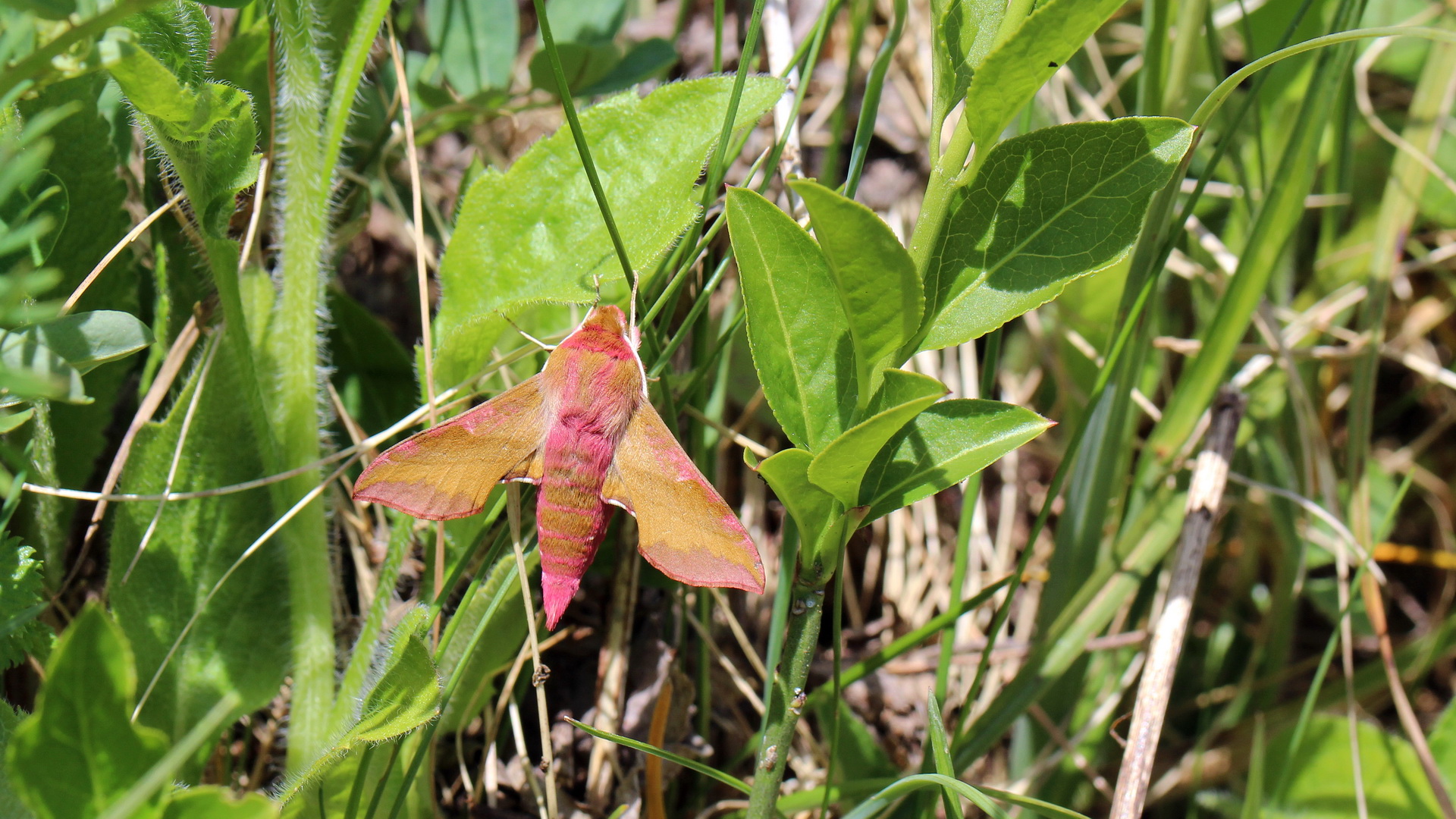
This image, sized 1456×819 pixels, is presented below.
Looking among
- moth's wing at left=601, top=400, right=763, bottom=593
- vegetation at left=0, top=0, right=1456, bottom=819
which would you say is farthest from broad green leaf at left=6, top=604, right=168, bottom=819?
moth's wing at left=601, top=400, right=763, bottom=593

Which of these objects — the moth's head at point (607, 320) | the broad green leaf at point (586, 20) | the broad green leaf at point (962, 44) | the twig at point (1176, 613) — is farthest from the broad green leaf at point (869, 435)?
the broad green leaf at point (586, 20)

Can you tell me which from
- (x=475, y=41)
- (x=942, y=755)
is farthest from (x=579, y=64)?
(x=942, y=755)

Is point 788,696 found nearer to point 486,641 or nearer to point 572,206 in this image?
point 486,641

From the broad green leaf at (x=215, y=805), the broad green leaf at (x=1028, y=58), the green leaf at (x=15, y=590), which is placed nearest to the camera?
the broad green leaf at (x=215, y=805)

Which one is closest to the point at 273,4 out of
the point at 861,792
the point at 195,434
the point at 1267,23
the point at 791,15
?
the point at 195,434

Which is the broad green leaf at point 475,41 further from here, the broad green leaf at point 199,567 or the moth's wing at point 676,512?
the moth's wing at point 676,512

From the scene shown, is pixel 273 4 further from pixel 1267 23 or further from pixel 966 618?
pixel 1267 23

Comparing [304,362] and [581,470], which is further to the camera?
[304,362]
